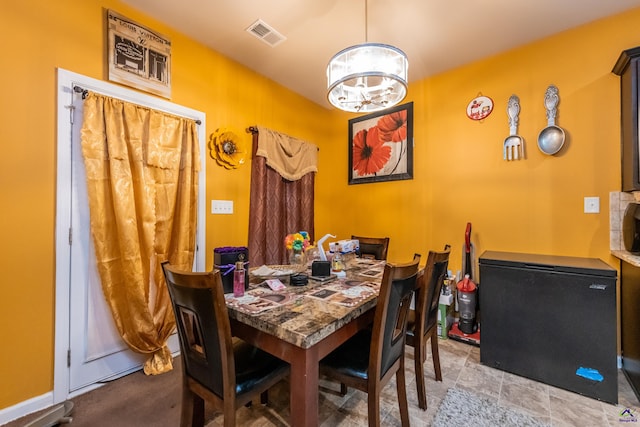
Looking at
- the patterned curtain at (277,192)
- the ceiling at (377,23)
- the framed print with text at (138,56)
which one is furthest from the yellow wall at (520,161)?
the framed print with text at (138,56)

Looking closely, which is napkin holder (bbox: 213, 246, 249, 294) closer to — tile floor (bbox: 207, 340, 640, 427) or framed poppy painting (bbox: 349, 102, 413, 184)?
tile floor (bbox: 207, 340, 640, 427)

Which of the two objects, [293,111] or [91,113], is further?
[293,111]

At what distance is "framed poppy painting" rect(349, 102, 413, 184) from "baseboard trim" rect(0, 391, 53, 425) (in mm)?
3280

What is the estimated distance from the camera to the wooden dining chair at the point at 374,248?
2.59 meters

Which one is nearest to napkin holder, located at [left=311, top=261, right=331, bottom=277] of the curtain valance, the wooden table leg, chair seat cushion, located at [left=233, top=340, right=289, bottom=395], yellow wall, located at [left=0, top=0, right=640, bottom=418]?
chair seat cushion, located at [left=233, top=340, right=289, bottom=395]

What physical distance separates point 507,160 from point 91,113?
3315mm

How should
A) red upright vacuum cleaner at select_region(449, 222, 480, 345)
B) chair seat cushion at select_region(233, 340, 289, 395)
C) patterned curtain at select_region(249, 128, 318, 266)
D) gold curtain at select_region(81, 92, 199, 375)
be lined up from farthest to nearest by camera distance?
1. patterned curtain at select_region(249, 128, 318, 266)
2. red upright vacuum cleaner at select_region(449, 222, 480, 345)
3. gold curtain at select_region(81, 92, 199, 375)
4. chair seat cushion at select_region(233, 340, 289, 395)

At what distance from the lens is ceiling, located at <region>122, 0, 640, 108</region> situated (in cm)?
195

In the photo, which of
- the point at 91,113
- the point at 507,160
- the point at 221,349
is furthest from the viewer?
the point at 507,160

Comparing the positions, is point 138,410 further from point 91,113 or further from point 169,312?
point 91,113

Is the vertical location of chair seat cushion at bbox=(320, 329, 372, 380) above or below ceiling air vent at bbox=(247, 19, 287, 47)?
below

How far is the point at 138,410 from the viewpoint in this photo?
1598 millimetres

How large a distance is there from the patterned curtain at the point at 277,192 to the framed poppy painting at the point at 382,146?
578mm

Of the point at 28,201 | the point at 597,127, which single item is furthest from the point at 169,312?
the point at 597,127
